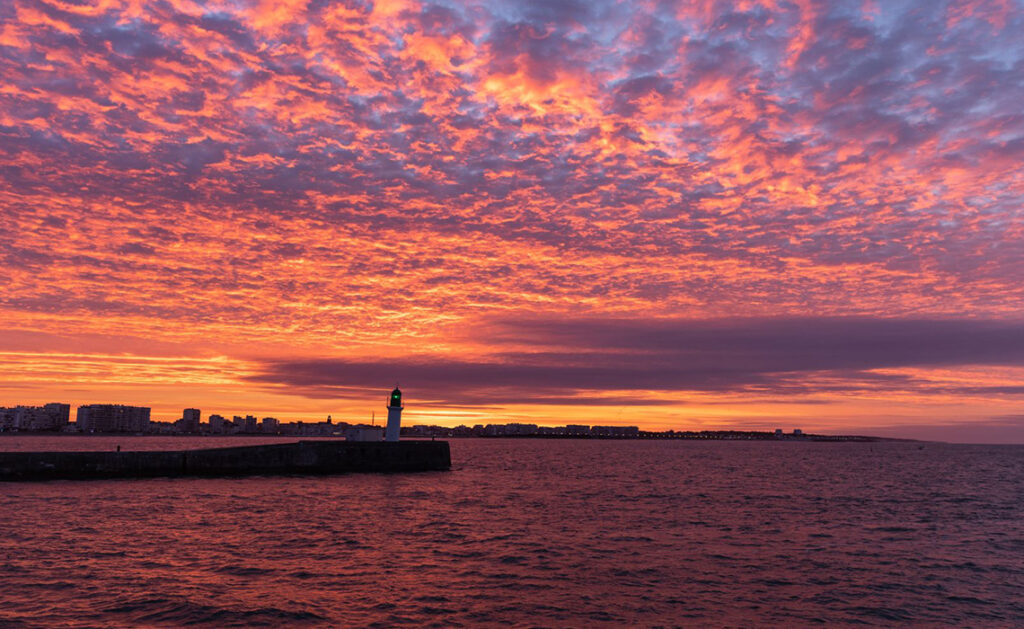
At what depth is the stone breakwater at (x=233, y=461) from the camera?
169ft

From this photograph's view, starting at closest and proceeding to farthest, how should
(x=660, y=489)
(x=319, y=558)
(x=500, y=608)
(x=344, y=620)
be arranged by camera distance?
(x=344, y=620), (x=500, y=608), (x=319, y=558), (x=660, y=489)

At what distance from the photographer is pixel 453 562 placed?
25.9 m

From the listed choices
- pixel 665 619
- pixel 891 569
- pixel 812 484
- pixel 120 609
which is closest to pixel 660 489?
pixel 812 484

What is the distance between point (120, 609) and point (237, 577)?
4.45m

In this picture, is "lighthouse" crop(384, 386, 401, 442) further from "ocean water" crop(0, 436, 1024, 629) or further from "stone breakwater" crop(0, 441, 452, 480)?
"ocean water" crop(0, 436, 1024, 629)

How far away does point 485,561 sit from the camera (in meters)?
26.2

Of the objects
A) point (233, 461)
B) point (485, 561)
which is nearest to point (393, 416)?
point (233, 461)

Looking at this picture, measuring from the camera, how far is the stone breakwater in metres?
51.4

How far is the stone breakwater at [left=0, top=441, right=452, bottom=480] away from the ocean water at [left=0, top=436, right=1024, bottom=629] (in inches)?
140

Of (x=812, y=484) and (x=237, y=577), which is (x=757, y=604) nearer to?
(x=237, y=577)

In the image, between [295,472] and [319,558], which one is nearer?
[319,558]

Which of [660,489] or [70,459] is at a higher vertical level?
[70,459]

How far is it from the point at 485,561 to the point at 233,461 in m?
40.4

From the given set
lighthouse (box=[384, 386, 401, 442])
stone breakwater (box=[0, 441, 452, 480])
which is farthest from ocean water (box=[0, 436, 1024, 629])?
lighthouse (box=[384, 386, 401, 442])
